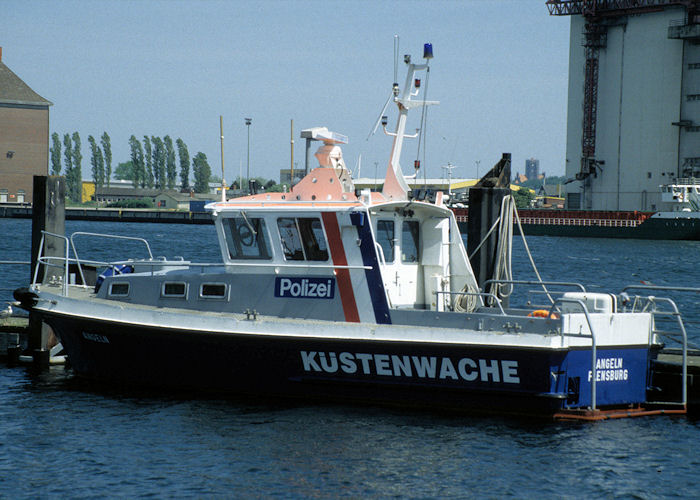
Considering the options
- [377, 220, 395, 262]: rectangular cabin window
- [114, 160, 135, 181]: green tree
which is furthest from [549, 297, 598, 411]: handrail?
[114, 160, 135, 181]: green tree

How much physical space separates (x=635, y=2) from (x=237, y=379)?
224 feet

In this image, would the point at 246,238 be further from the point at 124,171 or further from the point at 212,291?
the point at 124,171

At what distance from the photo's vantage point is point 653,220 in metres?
71.9

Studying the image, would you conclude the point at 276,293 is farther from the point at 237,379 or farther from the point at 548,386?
the point at 548,386

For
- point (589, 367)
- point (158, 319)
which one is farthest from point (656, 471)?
point (158, 319)

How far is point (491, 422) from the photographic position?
40.5 ft

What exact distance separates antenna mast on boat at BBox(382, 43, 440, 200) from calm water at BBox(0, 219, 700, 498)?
315cm

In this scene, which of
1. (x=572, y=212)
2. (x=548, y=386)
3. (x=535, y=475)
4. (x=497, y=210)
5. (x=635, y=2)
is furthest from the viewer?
(x=572, y=212)

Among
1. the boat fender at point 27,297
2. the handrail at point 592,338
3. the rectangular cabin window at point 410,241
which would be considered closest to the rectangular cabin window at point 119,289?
the boat fender at point 27,297

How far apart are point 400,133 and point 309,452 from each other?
4.88 meters

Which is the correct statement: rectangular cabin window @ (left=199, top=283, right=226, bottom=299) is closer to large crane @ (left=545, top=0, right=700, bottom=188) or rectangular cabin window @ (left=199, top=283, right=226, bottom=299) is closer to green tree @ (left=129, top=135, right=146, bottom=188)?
large crane @ (left=545, top=0, right=700, bottom=188)

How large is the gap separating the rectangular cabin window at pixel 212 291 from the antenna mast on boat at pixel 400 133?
9.03ft

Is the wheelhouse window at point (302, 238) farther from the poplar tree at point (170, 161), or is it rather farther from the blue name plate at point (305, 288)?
the poplar tree at point (170, 161)

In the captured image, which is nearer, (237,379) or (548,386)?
(548,386)
